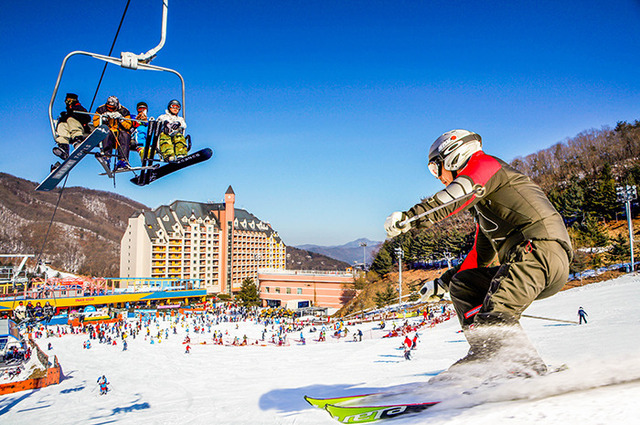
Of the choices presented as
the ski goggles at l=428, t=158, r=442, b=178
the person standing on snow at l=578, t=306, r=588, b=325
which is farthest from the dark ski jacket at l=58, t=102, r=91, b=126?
the person standing on snow at l=578, t=306, r=588, b=325

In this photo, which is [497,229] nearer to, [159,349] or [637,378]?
[637,378]

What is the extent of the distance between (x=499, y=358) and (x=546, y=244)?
110cm

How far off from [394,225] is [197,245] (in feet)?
251

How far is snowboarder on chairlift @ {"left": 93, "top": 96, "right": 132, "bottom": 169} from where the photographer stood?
6.31 meters

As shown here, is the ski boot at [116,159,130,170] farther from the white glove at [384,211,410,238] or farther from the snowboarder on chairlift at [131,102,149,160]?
the white glove at [384,211,410,238]

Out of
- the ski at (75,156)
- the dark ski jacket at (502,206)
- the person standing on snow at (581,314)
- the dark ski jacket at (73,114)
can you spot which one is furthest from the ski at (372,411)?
the person standing on snow at (581,314)

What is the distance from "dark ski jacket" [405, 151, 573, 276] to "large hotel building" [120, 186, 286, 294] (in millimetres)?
67350

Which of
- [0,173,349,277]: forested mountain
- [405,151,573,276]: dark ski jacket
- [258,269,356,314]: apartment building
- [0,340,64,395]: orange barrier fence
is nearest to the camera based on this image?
[405,151,573,276]: dark ski jacket

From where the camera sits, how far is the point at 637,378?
346cm

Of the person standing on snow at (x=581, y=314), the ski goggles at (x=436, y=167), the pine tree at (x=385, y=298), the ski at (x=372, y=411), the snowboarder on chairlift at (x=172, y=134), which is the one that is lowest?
the pine tree at (x=385, y=298)

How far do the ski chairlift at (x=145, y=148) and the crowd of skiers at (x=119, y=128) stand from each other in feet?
0.40

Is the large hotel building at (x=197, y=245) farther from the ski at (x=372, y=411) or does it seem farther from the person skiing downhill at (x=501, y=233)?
the person skiing downhill at (x=501, y=233)

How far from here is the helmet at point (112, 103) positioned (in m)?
6.40

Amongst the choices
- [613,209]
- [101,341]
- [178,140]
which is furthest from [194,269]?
[178,140]
